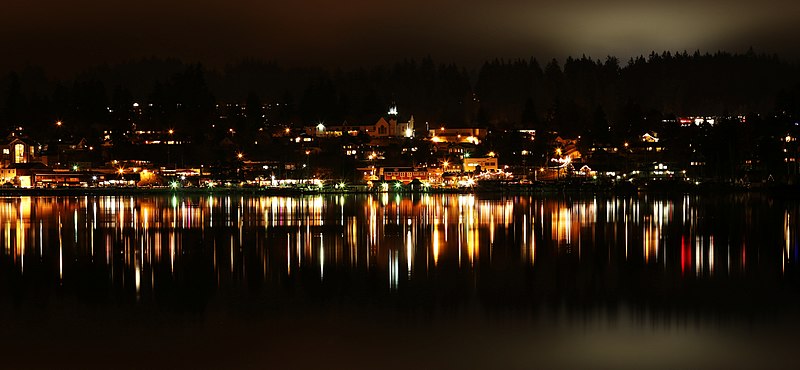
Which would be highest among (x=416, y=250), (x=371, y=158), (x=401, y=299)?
(x=371, y=158)

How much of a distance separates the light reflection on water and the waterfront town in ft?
85.9

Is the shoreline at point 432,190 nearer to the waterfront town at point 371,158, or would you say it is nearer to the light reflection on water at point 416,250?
the waterfront town at point 371,158

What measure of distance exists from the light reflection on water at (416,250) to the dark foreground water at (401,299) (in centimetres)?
7

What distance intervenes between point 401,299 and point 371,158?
172ft

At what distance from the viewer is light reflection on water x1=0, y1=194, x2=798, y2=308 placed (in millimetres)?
14062

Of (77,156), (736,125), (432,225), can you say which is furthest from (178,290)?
(77,156)

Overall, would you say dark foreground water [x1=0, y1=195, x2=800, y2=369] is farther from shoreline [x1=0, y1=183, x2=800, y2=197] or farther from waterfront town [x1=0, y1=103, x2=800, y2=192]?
waterfront town [x1=0, y1=103, x2=800, y2=192]

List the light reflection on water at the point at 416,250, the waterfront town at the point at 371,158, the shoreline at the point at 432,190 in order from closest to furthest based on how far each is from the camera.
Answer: the light reflection on water at the point at 416,250, the shoreline at the point at 432,190, the waterfront town at the point at 371,158

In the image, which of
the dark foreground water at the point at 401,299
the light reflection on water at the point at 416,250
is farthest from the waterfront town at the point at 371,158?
the dark foreground water at the point at 401,299

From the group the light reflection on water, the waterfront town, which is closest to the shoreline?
the waterfront town

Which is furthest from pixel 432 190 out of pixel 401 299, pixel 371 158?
pixel 401 299

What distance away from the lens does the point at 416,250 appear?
18.2 meters

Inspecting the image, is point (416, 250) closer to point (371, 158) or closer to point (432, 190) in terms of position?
point (432, 190)

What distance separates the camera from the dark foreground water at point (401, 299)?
9.69 m
